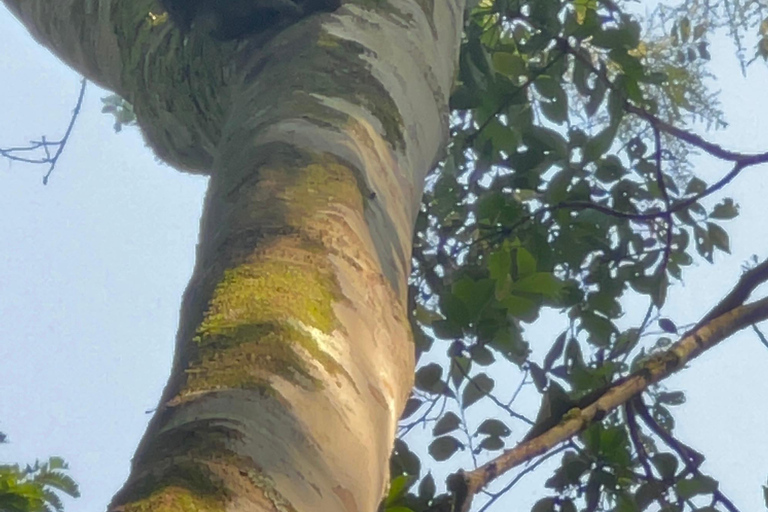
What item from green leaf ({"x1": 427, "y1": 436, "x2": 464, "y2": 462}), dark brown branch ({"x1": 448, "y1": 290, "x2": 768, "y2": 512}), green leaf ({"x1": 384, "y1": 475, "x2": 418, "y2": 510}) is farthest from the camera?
green leaf ({"x1": 427, "y1": 436, "x2": 464, "y2": 462})

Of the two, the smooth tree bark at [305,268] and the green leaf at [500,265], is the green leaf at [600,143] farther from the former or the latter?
the smooth tree bark at [305,268]

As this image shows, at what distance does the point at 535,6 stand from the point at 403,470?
1.00 meters

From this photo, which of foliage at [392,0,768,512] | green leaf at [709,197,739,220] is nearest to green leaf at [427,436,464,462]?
foliage at [392,0,768,512]

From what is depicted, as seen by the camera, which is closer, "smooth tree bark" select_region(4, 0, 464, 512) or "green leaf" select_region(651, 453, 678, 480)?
"smooth tree bark" select_region(4, 0, 464, 512)

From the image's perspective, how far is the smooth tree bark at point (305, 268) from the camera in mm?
487

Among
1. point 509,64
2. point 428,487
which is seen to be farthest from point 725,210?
point 428,487

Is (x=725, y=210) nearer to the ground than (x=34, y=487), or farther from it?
farther from it

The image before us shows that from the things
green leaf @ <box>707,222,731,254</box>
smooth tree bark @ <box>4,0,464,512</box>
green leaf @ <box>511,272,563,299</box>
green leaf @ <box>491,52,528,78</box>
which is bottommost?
smooth tree bark @ <box>4,0,464,512</box>

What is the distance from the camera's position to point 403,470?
1.42 meters

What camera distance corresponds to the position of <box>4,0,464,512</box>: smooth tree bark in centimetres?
49

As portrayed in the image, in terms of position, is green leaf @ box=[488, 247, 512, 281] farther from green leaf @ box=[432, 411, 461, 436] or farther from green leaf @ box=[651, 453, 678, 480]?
green leaf @ box=[651, 453, 678, 480]

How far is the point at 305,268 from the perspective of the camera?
0.64m

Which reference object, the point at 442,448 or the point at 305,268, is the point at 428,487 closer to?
the point at 442,448

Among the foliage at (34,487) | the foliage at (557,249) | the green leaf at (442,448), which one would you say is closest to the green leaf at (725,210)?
the foliage at (557,249)
